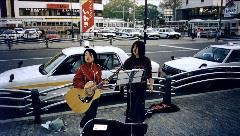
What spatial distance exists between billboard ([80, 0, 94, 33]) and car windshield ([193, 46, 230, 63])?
4.48m

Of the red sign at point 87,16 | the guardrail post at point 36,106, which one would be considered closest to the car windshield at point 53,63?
the guardrail post at point 36,106

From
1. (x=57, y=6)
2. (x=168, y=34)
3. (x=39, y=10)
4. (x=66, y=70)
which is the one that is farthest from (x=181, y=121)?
(x=57, y=6)

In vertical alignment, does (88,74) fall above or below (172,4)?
below

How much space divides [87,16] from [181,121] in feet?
20.2

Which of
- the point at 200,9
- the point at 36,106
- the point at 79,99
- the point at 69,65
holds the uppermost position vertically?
the point at 200,9

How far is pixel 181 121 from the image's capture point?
6062 mm

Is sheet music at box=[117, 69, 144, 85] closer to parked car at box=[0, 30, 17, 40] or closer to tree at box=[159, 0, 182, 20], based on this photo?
parked car at box=[0, 30, 17, 40]

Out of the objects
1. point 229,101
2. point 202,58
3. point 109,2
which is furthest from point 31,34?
point 109,2

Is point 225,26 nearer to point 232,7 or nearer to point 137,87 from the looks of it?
point 232,7

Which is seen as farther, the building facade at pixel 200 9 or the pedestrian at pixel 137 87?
the building facade at pixel 200 9

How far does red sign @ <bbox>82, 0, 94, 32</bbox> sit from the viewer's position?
34.1ft

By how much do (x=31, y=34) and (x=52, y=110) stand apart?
2967 centimetres

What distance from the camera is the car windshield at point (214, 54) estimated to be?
9.71 m

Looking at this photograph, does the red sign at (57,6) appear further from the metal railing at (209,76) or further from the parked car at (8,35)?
the metal railing at (209,76)
